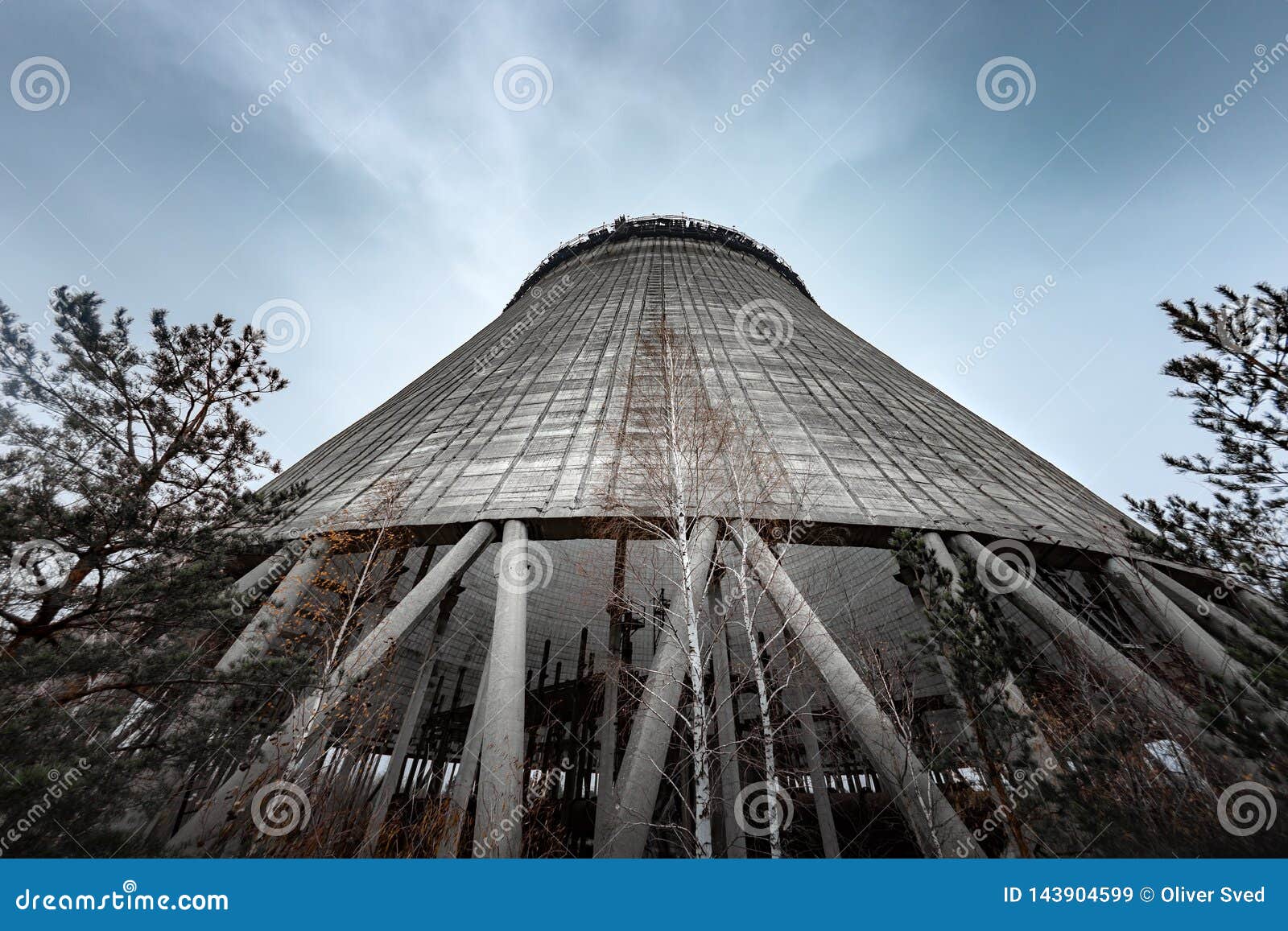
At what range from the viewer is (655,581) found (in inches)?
425

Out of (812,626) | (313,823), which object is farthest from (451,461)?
(812,626)

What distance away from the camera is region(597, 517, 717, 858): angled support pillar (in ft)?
16.7

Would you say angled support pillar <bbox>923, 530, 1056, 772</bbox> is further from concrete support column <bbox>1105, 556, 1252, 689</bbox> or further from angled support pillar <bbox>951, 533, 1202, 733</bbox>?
concrete support column <bbox>1105, 556, 1252, 689</bbox>

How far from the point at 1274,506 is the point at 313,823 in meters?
9.99

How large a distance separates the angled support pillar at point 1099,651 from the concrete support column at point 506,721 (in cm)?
638

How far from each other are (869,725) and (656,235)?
76.0 feet

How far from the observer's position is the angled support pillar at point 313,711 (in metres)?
4.87

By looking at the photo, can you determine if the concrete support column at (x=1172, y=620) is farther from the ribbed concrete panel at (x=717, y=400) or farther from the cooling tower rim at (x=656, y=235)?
the cooling tower rim at (x=656, y=235)

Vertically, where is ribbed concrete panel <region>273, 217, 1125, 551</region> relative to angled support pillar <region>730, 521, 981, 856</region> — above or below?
above

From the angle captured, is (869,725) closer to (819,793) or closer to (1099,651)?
(1099,651)

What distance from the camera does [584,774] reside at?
1394 centimetres

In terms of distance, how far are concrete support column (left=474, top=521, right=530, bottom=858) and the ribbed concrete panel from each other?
79 centimetres

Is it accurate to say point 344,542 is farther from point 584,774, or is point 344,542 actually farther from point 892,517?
point 584,774

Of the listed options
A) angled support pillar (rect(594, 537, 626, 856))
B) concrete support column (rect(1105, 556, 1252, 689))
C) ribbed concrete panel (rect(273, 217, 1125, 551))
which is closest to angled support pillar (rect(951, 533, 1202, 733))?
concrete support column (rect(1105, 556, 1252, 689))
